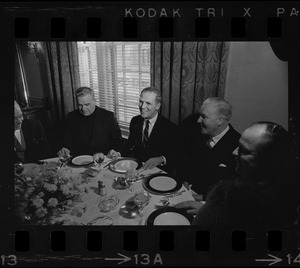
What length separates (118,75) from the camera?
1.54 m

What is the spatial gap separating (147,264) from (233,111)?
1.12 m

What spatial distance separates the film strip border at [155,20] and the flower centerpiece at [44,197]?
2.91ft

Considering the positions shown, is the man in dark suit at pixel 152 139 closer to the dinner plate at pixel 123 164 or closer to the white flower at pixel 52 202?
the dinner plate at pixel 123 164

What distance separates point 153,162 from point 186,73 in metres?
0.69

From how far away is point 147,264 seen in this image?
1398 millimetres

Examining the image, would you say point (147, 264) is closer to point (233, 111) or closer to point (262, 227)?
point (262, 227)

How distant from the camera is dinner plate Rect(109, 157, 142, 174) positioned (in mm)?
1548

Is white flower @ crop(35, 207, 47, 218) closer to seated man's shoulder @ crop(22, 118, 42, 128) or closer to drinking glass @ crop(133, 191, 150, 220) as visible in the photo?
drinking glass @ crop(133, 191, 150, 220)

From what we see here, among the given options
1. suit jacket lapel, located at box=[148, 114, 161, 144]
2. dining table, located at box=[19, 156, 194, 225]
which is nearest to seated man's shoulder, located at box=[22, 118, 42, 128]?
dining table, located at box=[19, 156, 194, 225]

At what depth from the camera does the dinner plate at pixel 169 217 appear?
1.22 metres

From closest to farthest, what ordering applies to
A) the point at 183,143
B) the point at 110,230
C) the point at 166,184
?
the point at 110,230
the point at 166,184
the point at 183,143

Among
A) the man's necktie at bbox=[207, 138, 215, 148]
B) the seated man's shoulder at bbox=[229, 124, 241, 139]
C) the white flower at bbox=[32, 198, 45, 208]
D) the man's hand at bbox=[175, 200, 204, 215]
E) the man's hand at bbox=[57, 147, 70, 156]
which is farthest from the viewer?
the man's hand at bbox=[57, 147, 70, 156]

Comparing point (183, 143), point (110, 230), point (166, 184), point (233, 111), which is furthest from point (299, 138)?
point (110, 230)

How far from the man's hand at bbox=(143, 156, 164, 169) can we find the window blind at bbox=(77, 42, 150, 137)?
0.91 feet
